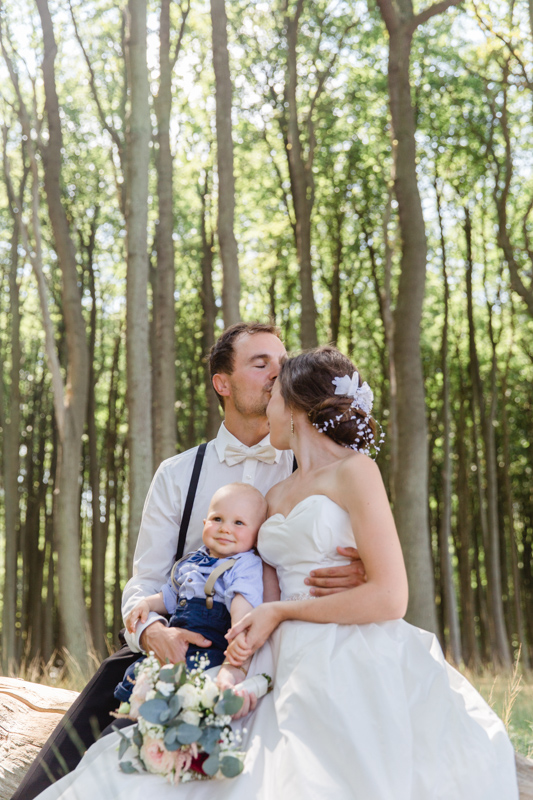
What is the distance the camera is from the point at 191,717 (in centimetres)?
188

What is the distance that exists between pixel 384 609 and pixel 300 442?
0.65 meters

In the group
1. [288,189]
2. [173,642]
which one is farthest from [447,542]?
[173,642]

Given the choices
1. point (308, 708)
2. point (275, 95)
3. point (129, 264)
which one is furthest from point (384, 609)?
point (275, 95)

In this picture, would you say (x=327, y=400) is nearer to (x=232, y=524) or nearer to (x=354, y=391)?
(x=354, y=391)

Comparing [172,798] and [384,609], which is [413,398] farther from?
[172,798]

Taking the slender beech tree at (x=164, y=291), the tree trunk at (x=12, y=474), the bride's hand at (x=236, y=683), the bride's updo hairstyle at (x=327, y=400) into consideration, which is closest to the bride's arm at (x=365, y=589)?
the bride's hand at (x=236, y=683)

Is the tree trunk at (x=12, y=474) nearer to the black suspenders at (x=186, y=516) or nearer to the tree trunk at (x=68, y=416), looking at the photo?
the tree trunk at (x=68, y=416)

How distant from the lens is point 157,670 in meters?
2.01

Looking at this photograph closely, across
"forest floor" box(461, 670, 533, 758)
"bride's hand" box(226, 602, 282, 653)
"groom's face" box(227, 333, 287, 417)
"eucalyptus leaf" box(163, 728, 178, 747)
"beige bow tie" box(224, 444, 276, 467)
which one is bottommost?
"forest floor" box(461, 670, 533, 758)

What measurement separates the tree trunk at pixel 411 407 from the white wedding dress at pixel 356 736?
Answer: 432 cm

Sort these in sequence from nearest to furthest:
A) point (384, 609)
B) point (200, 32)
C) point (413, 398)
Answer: point (384, 609)
point (413, 398)
point (200, 32)

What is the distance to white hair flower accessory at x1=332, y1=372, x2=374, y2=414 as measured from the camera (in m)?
2.42

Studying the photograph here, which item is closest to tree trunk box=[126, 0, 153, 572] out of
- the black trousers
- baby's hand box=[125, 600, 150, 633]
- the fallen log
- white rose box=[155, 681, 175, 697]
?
the fallen log

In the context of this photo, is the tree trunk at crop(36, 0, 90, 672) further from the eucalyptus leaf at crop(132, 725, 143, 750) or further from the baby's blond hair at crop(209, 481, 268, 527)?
the eucalyptus leaf at crop(132, 725, 143, 750)
